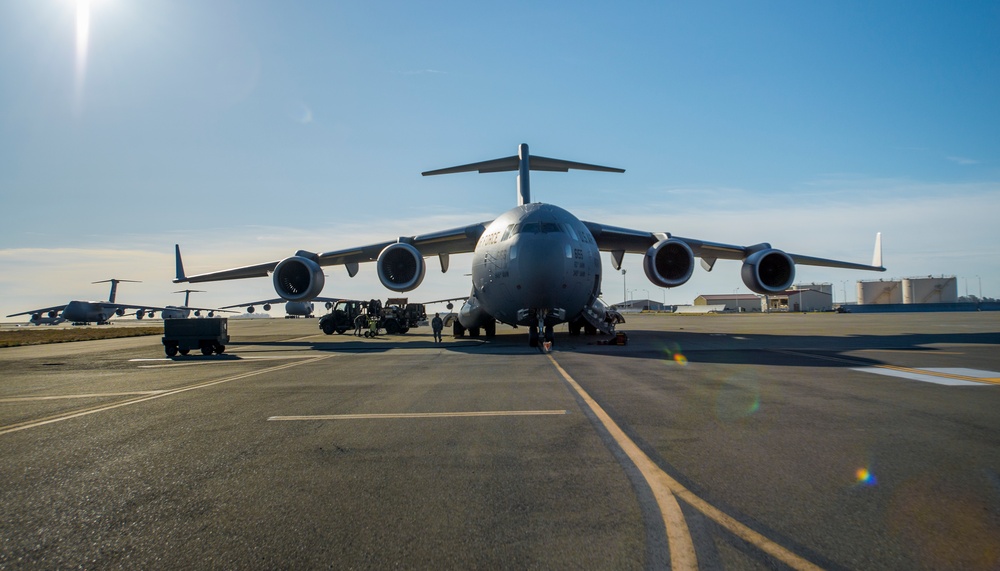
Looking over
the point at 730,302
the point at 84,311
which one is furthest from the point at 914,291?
the point at 84,311

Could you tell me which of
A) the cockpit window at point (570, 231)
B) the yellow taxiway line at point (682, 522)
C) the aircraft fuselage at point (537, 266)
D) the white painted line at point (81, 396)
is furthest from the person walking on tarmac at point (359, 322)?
the yellow taxiway line at point (682, 522)

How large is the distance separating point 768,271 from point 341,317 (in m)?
23.2

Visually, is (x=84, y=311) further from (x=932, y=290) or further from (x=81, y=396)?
(x=932, y=290)

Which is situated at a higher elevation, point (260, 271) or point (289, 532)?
point (260, 271)

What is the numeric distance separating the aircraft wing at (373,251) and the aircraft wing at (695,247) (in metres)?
5.05

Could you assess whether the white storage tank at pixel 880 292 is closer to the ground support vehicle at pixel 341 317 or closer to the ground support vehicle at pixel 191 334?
the ground support vehicle at pixel 341 317

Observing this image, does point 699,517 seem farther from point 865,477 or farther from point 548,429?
point 548,429

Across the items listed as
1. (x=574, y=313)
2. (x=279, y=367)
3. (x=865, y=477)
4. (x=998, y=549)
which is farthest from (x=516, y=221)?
(x=998, y=549)

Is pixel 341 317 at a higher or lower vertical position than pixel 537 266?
lower

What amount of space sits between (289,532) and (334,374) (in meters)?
9.09

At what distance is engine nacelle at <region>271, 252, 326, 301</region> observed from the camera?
2448 centimetres

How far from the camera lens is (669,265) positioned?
914 inches

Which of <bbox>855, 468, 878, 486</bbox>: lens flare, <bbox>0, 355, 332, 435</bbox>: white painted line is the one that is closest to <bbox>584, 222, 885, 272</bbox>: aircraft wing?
<bbox>0, 355, 332, 435</bbox>: white painted line

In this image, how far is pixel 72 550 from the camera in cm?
325
